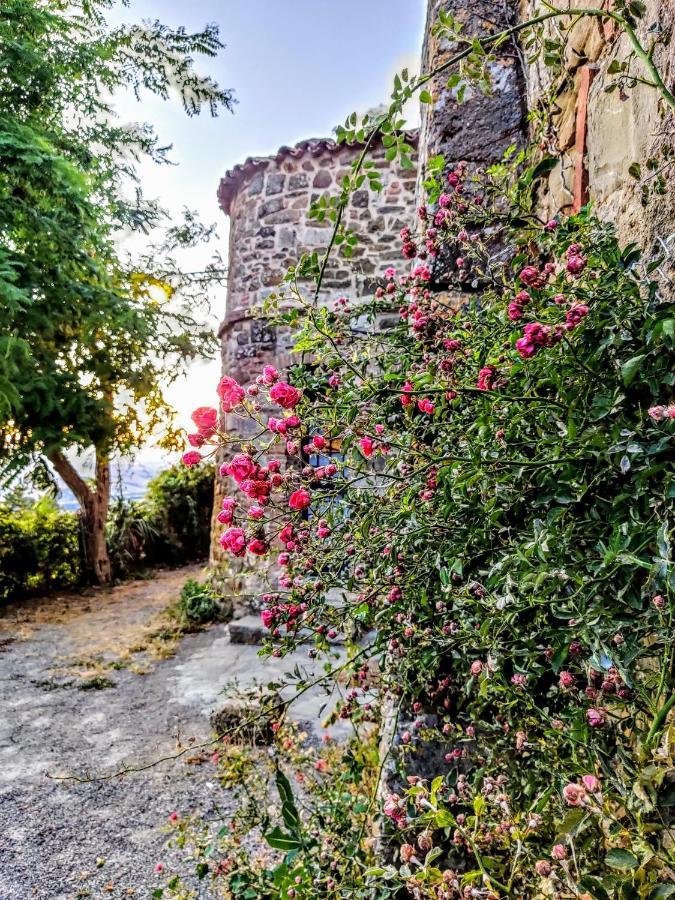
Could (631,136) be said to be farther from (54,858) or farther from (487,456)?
(54,858)

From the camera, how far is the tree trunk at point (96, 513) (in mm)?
7391

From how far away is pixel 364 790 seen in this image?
78.1 inches

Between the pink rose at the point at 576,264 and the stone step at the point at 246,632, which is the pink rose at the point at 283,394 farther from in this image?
the stone step at the point at 246,632

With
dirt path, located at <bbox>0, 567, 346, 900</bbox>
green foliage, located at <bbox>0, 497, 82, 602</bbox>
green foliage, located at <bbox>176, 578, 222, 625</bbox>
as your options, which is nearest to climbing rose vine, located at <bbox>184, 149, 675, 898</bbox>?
dirt path, located at <bbox>0, 567, 346, 900</bbox>

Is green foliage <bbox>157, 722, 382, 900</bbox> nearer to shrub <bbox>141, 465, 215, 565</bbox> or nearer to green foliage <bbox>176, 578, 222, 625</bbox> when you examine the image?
green foliage <bbox>176, 578, 222, 625</bbox>


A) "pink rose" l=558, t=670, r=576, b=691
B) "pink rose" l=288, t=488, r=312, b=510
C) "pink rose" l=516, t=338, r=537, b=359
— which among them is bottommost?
"pink rose" l=558, t=670, r=576, b=691

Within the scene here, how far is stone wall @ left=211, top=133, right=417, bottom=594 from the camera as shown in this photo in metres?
5.37

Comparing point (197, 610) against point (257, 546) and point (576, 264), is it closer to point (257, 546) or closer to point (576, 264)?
point (257, 546)

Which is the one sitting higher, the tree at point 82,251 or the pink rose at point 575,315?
the tree at point 82,251

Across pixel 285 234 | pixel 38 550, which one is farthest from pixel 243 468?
pixel 38 550

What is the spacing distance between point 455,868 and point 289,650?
2.14 feet

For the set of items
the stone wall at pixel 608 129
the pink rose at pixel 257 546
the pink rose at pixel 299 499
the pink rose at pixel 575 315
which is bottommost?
the pink rose at pixel 257 546

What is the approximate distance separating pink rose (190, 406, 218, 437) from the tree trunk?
6.66 m

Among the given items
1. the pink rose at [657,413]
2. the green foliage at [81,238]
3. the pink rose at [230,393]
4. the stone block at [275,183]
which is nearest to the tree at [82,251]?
the green foliage at [81,238]
